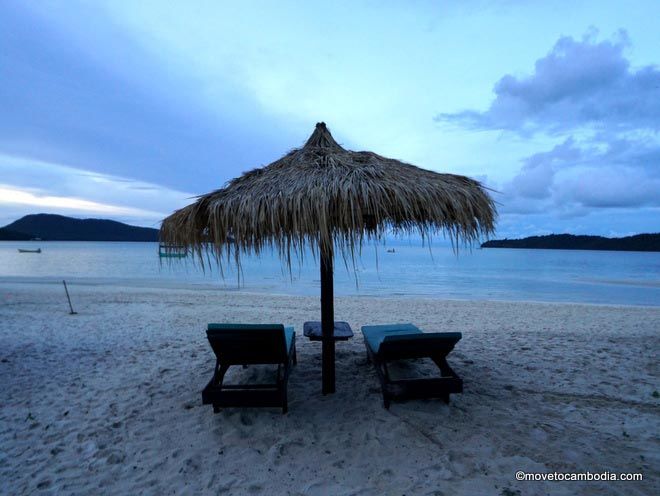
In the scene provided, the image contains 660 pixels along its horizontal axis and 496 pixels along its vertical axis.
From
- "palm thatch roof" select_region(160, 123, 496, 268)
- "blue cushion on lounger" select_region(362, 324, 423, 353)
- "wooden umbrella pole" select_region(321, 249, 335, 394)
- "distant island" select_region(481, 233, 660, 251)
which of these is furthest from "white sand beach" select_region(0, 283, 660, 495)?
"distant island" select_region(481, 233, 660, 251)

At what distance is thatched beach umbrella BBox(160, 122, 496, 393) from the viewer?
2.76 m

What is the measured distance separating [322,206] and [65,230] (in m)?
131

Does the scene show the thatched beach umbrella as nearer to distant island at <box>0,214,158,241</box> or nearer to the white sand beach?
the white sand beach

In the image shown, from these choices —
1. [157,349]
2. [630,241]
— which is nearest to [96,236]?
[157,349]

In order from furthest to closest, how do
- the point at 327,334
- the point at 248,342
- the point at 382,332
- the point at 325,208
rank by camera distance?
the point at 382,332 < the point at 327,334 < the point at 248,342 < the point at 325,208

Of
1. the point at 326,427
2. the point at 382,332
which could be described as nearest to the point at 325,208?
the point at 326,427

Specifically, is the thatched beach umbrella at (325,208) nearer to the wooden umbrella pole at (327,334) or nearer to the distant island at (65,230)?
the wooden umbrella pole at (327,334)

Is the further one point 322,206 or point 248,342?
point 248,342

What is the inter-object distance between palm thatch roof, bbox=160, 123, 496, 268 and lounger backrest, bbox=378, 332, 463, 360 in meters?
0.72

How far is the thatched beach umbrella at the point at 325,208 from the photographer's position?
2758 millimetres

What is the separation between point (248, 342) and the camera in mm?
2857

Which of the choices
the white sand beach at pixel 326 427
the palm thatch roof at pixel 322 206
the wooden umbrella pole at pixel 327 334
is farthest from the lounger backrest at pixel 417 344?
the palm thatch roof at pixel 322 206

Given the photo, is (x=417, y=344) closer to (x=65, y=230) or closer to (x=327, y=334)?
(x=327, y=334)

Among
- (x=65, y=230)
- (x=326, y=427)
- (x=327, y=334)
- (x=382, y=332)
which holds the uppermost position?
(x=65, y=230)
